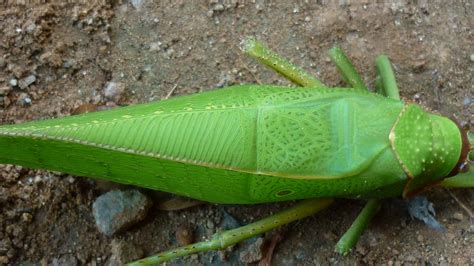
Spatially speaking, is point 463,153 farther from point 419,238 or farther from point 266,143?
point 266,143

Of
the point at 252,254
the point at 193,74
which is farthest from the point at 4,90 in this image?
the point at 252,254

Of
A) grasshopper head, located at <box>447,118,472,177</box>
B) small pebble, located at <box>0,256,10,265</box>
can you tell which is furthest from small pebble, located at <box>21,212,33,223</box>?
grasshopper head, located at <box>447,118,472,177</box>

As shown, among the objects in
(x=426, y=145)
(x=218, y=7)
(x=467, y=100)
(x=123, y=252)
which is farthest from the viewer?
(x=218, y=7)

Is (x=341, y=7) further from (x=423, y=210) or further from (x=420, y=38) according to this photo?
(x=423, y=210)

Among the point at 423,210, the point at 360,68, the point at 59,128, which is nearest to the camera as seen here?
the point at 59,128

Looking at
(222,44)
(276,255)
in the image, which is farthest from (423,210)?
(222,44)

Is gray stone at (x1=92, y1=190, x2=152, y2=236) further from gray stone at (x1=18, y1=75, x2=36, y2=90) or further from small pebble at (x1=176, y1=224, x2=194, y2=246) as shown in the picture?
gray stone at (x1=18, y1=75, x2=36, y2=90)
